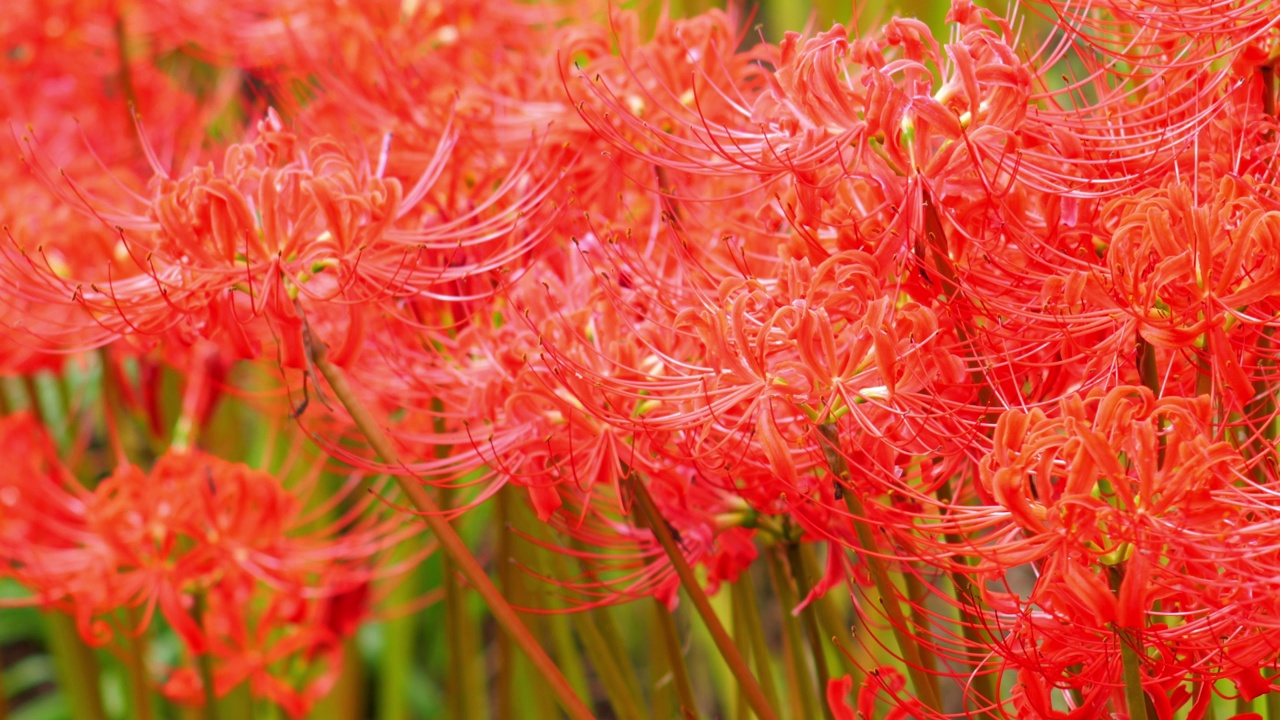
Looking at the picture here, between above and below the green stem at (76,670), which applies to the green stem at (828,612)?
below

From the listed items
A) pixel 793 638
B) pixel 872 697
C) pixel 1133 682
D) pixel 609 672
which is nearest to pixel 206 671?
pixel 609 672

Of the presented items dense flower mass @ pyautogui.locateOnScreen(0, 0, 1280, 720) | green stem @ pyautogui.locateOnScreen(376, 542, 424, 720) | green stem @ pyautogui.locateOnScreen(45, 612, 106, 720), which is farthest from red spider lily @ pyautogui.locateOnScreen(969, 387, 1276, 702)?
green stem @ pyautogui.locateOnScreen(376, 542, 424, 720)

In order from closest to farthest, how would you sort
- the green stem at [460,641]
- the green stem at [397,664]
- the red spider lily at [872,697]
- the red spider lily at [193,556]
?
the red spider lily at [872,697] < the green stem at [460,641] < the red spider lily at [193,556] < the green stem at [397,664]

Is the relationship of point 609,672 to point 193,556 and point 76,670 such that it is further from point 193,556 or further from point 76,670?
point 76,670

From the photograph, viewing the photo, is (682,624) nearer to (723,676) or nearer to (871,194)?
(723,676)

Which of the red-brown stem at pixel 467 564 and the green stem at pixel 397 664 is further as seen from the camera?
the green stem at pixel 397 664

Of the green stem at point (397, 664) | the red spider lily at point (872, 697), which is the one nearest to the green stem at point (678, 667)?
the red spider lily at point (872, 697)

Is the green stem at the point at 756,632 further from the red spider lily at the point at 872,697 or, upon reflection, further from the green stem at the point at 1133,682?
the green stem at the point at 1133,682

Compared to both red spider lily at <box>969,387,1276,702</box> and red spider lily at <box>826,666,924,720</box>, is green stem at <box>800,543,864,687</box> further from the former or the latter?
red spider lily at <box>969,387,1276,702</box>

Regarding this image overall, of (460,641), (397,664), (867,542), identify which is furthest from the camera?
(397,664)
